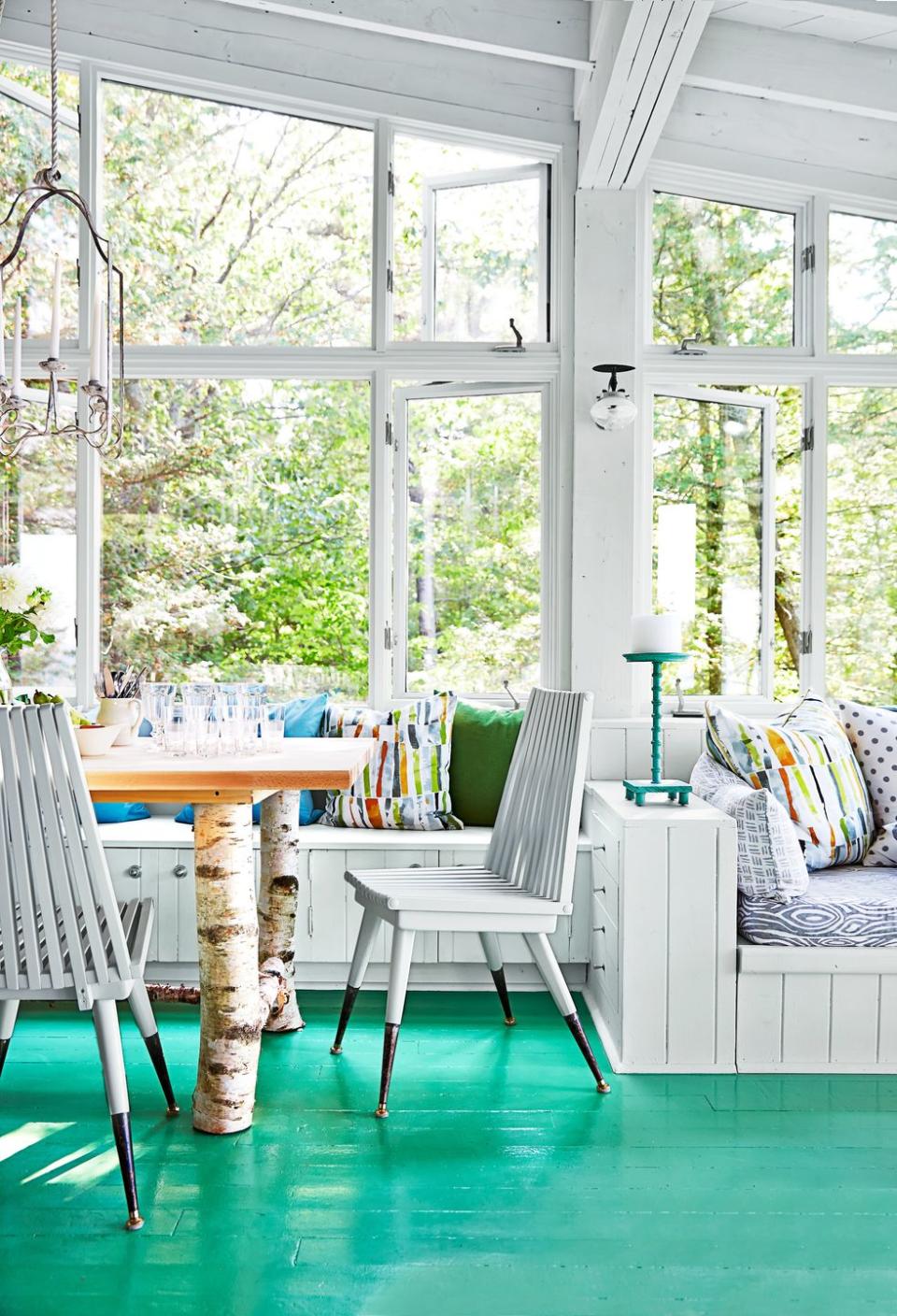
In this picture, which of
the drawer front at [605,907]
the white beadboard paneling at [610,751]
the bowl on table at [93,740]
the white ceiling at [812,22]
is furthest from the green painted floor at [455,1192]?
the white ceiling at [812,22]

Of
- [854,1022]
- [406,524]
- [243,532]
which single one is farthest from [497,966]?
[243,532]

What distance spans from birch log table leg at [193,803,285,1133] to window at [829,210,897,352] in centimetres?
302

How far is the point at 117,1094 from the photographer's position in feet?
7.09

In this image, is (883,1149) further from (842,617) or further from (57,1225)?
(842,617)

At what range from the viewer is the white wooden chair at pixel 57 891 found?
6.70 feet

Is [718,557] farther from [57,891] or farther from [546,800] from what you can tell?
[57,891]

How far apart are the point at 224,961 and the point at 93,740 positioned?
649 millimetres

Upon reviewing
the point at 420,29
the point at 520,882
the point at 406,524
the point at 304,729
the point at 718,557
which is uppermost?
the point at 420,29

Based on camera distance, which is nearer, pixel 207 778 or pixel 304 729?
pixel 207 778

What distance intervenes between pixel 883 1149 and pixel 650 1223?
680mm

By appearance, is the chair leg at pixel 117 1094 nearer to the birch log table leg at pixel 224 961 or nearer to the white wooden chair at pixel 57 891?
the white wooden chair at pixel 57 891

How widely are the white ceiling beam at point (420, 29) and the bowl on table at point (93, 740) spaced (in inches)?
103

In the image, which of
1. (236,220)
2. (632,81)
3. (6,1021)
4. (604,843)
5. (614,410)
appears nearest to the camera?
(6,1021)

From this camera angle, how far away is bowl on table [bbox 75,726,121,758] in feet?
8.97
